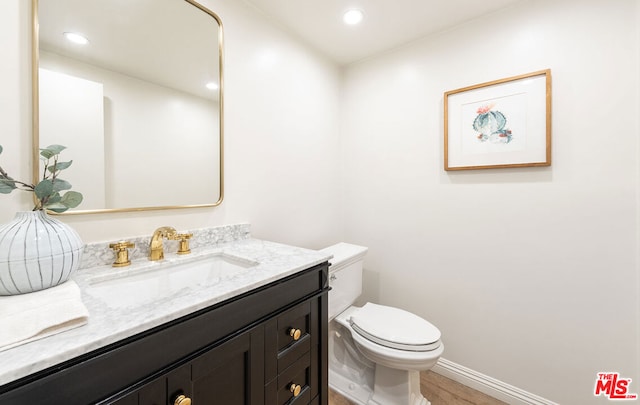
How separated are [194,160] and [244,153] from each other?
10.8 inches

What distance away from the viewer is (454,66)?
1647mm

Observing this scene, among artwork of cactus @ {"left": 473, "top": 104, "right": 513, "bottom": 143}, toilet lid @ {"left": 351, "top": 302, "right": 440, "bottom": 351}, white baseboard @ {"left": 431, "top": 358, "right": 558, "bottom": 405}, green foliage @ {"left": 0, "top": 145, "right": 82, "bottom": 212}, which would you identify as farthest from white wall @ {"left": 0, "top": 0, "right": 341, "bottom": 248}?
white baseboard @ {"left": 431, "top": 358, "right": 558, "bottom": 405}

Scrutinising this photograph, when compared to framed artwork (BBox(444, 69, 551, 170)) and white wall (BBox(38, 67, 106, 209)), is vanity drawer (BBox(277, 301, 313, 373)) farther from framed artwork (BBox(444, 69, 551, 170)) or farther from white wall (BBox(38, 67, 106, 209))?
framed artwork (BBox(444, 69, 551, 170))

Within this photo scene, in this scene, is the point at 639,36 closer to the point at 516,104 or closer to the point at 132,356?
the point at 516,104

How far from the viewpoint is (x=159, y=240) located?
3.36 ft

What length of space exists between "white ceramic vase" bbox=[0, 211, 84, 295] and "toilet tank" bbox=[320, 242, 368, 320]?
1.07 meters

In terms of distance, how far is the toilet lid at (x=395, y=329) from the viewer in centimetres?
129

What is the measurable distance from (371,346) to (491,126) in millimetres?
1420

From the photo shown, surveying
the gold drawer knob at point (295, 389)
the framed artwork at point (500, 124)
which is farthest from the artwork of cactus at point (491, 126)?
the gold drawer knob at point (295, 389)

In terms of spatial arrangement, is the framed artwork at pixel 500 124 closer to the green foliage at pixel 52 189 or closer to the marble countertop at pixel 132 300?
the marble countertop at pixel 132 300

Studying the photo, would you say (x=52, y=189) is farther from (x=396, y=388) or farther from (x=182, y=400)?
(x=396, y=388)

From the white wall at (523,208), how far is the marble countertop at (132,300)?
3.57 feet

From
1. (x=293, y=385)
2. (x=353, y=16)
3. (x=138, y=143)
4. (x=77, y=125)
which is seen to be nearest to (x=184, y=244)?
(x=138, y=143)

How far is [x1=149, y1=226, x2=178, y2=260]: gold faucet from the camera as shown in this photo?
1014 millimetres
